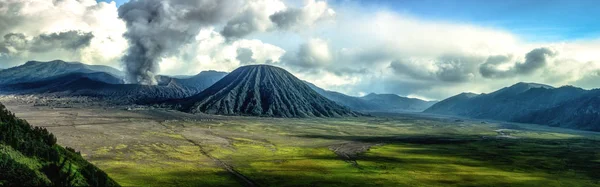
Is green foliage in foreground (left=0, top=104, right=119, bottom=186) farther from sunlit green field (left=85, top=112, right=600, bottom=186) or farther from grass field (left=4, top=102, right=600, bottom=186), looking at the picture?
sunlit green field (left=85, top=112, right=600, bottom=186)

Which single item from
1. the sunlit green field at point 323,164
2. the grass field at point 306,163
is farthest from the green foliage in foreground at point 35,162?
the sunlit green field at point 323,164

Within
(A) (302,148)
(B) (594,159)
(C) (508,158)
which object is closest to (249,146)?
(A) (302,148)

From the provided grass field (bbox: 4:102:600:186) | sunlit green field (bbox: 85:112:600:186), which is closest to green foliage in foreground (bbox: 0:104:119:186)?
grass field (bbox: 4:102:600:186)

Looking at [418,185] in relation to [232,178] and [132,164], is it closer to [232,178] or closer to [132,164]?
[232,178]

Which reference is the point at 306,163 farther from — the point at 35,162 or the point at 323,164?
the point at 35,162

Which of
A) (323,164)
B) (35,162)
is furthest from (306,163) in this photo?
(35,162)

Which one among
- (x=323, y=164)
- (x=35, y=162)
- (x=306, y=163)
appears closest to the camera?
(x=35, y=162)

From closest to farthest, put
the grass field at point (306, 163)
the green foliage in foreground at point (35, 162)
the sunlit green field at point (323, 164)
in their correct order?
the green foliage in foreground at point (35, 162), the sunlit green field at point (323, 164), the grass field at point (306, 163)

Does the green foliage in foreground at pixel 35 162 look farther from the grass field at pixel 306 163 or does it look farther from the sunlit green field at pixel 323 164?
the sunlit green field at pixel 323 164
